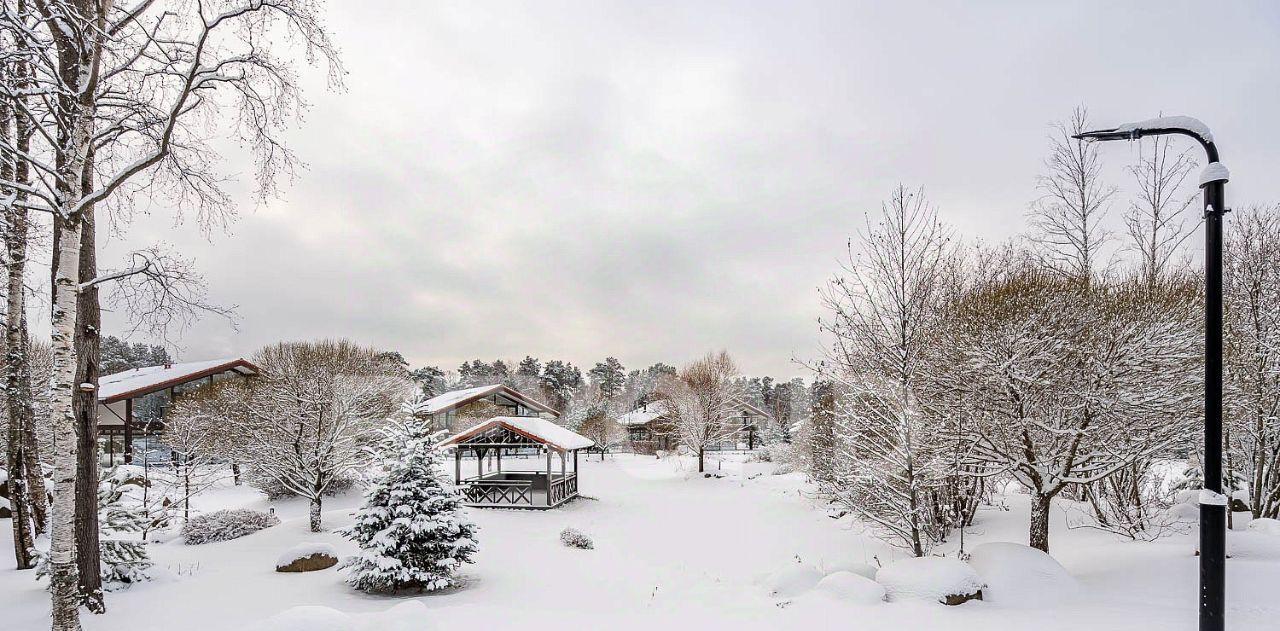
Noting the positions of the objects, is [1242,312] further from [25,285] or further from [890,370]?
[25,285]

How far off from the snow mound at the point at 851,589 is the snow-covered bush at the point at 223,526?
14.4m

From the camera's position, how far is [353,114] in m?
8.48

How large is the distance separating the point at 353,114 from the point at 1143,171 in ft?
61.5

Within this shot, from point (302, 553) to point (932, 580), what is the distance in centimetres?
1114

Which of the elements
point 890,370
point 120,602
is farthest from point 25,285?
point 890,370

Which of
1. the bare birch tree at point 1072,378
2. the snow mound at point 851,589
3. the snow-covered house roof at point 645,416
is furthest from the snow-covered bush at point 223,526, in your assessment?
the snow-covered house roof at point 645,416

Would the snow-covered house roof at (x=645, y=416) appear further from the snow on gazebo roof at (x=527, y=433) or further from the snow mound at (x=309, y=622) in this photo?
the snow mound at (x=309, y=622)

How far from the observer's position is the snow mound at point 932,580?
747 centimetres

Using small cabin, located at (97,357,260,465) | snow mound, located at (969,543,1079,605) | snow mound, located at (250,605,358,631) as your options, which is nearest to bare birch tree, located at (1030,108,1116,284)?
snow mound, located at (969,543,1079,605)

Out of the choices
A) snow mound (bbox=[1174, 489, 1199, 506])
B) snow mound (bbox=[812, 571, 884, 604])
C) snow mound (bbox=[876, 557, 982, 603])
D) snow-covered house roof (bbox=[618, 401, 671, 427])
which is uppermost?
snow mound (bbox=[876, 557, 982, 603])

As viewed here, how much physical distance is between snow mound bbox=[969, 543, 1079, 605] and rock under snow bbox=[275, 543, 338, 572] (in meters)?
11.4

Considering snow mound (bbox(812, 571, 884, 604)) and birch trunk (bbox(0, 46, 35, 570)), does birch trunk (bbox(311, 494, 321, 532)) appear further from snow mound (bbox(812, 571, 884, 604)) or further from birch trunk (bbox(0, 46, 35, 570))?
snow mound (bbox(812, 571, 884, 604))

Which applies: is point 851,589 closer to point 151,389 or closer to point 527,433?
point 527,433

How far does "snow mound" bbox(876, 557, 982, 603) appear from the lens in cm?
747
